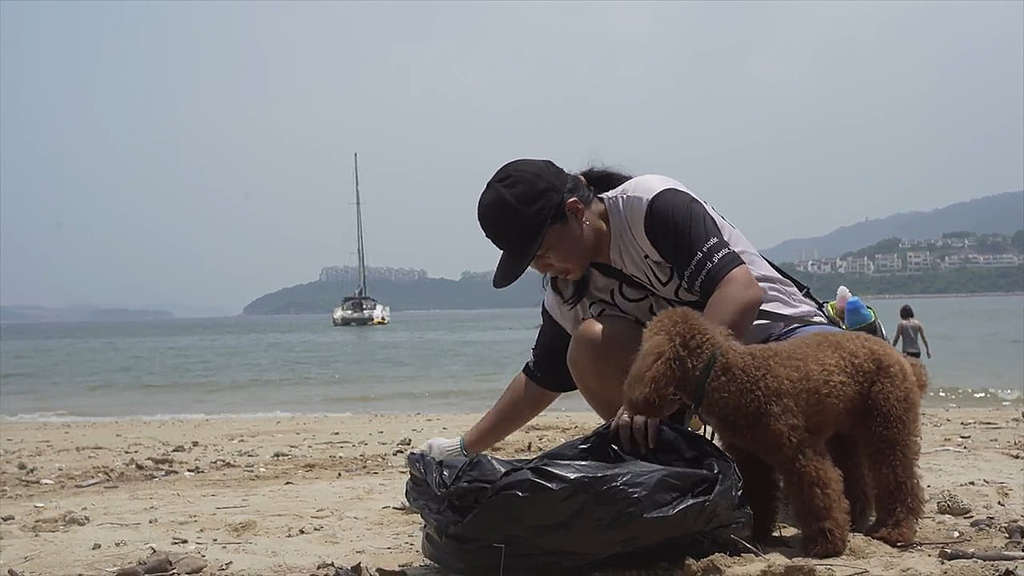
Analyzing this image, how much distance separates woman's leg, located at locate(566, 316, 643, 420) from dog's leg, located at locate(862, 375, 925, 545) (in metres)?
0.84

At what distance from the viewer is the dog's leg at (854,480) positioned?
290 centimetres

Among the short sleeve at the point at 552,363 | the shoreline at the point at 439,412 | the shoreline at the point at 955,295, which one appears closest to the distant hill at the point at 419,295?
the shoreline at the point at 955,295

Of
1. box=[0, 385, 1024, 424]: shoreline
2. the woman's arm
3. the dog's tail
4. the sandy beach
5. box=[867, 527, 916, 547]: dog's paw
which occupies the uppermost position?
the dog's tail

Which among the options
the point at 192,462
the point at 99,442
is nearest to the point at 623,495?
the point at 192,462

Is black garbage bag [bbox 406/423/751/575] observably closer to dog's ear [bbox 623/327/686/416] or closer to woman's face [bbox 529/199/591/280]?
dog's ear [bbox 623/327/686/416]

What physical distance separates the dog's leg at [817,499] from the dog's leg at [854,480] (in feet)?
1.20

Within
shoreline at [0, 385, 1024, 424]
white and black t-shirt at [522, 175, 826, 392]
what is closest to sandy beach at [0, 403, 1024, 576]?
white and black t-shirt at [522, 175, 826, 392]

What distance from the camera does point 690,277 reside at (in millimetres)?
2803

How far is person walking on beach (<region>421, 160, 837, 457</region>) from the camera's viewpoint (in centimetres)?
274

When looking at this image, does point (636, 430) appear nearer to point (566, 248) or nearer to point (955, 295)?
point (566, 248)

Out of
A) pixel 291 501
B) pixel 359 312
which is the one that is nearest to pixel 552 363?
A: pixel 291 501

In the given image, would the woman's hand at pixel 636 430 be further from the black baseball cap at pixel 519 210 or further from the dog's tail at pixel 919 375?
the dog's tail at pixel 919 375

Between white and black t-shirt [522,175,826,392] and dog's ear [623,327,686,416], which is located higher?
white and black t-shirt [522,175,826,392]

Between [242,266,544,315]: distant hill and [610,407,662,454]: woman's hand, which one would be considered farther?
[242,266,544,315]: distant hill
